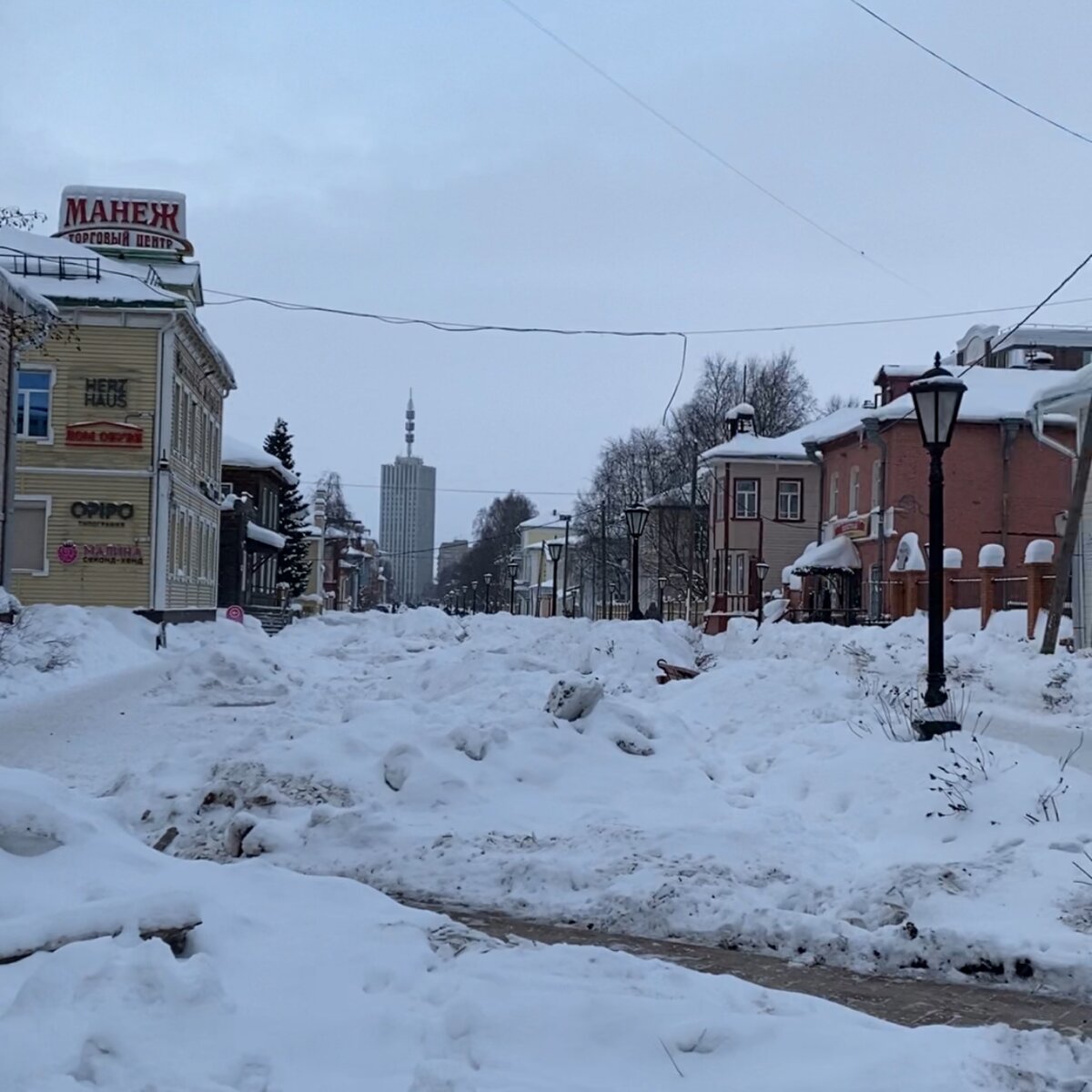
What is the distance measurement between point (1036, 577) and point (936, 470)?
10827 millimetres

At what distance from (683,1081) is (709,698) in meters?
11.1

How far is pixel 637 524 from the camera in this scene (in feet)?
100

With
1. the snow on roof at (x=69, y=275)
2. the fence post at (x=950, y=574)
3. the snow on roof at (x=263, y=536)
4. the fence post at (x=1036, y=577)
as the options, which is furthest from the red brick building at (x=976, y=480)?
the snow on roof at (x=263, y=536)

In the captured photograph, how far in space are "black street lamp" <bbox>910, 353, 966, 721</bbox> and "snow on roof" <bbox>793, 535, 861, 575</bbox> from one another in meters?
32.9

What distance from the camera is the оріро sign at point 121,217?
1665 inches

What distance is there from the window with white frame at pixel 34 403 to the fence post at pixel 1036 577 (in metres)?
25.5

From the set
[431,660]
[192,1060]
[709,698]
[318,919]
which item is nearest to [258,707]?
[709,698]

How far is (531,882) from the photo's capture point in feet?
25.6

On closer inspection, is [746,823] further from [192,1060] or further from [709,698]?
[709,698]

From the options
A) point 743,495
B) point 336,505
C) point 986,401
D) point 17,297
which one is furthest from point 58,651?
point 336,505

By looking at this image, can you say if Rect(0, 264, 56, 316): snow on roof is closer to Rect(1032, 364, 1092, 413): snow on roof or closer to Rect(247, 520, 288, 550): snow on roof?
Rect(1032, 364, 1092, 413): snow on roof

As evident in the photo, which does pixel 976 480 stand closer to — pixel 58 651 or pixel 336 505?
pixel 58 651

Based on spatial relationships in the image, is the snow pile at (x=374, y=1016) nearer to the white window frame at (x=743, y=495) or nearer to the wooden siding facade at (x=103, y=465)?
the wooden siding facade at (x=103, y=465)

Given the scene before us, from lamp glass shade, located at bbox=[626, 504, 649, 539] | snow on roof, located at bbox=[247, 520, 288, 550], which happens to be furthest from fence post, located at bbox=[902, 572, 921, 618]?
snow on roof, located at bbox=[247, 520, 288, 550]
